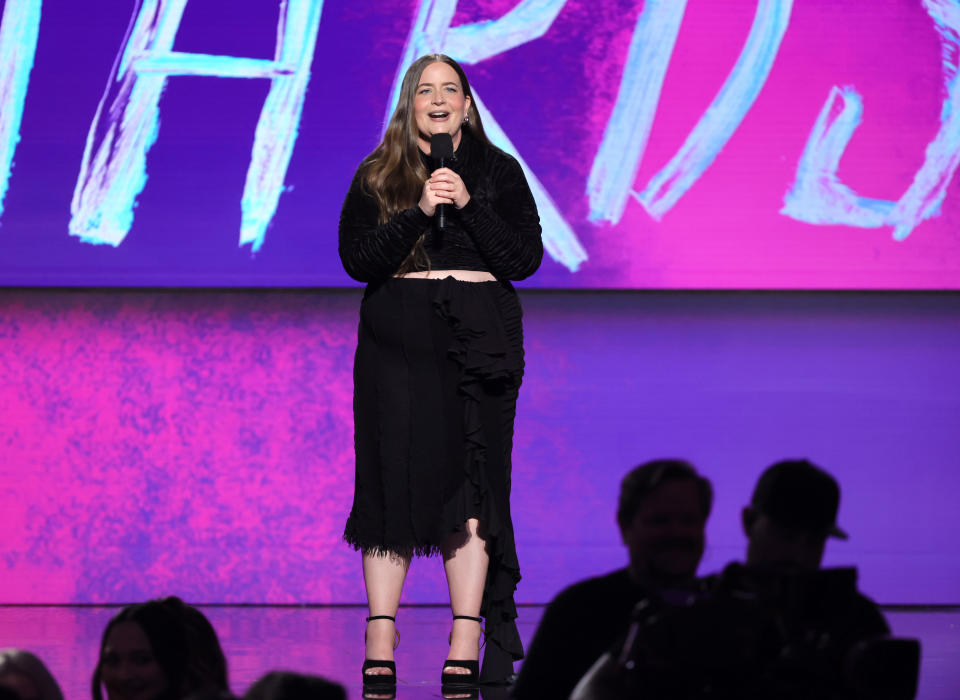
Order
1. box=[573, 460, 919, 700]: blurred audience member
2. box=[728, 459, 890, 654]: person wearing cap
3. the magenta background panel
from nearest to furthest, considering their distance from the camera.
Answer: box=[573, 460, 919, 700]: blurred audience member → box=[728, 459, 890, 654]: person wearing cap → the magenta background panel

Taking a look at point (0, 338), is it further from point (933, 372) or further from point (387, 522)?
point (933, 372)

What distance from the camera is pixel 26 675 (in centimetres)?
161

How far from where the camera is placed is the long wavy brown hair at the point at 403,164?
2.77 metres

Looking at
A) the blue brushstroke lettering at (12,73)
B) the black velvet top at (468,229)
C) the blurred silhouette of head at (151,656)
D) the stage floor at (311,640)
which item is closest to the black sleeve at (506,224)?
the black velvet top at (468,229)

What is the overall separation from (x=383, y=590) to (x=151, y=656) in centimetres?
94

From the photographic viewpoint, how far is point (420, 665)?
3109 mm

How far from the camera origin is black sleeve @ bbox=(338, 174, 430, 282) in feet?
8.73

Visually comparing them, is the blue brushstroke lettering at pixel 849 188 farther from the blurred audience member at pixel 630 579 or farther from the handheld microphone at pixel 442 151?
the blurred audience member at pixel 630 579

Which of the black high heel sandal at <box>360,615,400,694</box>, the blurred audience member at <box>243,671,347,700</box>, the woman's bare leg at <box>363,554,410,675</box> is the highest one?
the blurred audience member at <box>243,671,347,700</box>

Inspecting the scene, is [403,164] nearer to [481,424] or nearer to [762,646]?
[481,424]

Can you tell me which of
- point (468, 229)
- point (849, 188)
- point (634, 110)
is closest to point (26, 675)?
point (468, 229)

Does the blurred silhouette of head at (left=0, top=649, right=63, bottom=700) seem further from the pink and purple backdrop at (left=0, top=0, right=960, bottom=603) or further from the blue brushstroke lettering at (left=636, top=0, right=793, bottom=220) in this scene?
the blue brushstroke lettering at (left=636, top=0, right=793, bottom=220)

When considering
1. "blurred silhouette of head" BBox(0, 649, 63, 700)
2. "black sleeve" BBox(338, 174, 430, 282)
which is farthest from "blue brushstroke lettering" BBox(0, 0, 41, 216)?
"blurred silhouette of head" BBox(0, 649, 63, 700)

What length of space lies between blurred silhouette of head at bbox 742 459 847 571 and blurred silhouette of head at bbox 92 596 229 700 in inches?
26.4
